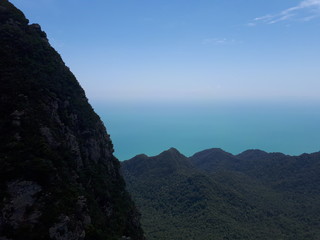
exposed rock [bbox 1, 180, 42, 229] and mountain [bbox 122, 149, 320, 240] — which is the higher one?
exposed rock [bbox 1, 180, 42, 229]

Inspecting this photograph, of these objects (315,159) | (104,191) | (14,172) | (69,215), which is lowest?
(315,159)

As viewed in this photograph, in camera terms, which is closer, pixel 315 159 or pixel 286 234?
pixel 286 234

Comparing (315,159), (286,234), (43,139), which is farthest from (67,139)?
(315,159)

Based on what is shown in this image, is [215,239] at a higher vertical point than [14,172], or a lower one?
lower

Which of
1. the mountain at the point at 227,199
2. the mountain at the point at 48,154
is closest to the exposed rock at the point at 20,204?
the mountain at the point at 48,154

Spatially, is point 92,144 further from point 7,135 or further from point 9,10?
point 9,10

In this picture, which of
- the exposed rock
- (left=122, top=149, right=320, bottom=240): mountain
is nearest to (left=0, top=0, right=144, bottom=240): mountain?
the exposed rock

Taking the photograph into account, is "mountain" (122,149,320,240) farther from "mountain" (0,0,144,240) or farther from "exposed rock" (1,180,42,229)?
"exposed rock" (1,180,42,229)

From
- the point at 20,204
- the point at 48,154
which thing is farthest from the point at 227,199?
the point at 20,204
